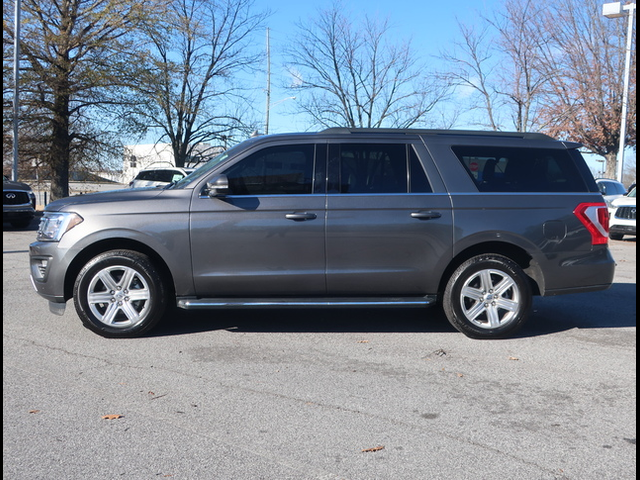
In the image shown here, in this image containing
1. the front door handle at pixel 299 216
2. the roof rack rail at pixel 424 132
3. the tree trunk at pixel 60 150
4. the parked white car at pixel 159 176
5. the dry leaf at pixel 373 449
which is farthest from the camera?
the tree trunk at pixel 60 150

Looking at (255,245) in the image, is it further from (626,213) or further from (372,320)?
(626,213)

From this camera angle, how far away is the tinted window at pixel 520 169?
20.1 feet

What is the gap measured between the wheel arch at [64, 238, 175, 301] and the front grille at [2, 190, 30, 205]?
12.6 m

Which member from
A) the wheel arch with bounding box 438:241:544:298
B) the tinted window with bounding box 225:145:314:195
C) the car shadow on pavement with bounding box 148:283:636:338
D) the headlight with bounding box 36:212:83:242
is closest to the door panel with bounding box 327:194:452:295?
the wheel arch with bounding box 438:241:544:298

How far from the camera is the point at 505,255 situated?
6195 mm

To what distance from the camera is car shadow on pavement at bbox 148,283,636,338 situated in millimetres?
6309

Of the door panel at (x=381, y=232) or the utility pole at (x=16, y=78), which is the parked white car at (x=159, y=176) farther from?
the door panel at (x=381, y=232)

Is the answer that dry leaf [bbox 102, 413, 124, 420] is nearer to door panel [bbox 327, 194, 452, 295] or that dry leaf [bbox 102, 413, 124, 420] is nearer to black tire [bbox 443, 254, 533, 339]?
door panel [bbox 327, 194, 452, 295]

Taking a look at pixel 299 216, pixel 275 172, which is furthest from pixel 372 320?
pixel 275 172

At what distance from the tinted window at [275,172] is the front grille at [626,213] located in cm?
1414

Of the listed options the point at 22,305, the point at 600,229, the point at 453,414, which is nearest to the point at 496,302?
the point at 600,229

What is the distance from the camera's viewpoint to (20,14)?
23844 millimetres

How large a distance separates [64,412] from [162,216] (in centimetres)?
222

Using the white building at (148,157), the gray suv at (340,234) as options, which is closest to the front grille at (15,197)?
the white building at (148,157)
